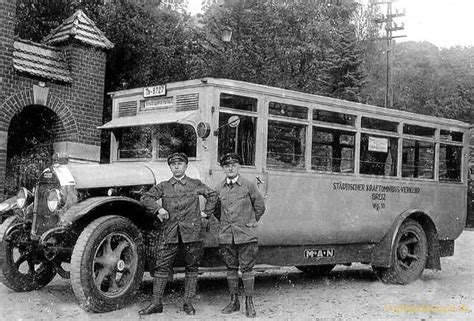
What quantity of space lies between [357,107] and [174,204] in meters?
3.32

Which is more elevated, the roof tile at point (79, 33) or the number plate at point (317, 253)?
the roof tile at point (79, 33)

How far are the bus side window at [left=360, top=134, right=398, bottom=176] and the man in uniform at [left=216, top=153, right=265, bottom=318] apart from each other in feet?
8.61

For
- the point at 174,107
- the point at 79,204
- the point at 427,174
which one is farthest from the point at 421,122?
the point at 79,204

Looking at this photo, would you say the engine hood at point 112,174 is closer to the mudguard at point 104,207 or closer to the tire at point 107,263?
the mudguard at point 104,207

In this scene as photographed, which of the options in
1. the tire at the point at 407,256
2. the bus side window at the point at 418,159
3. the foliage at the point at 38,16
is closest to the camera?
the tire at the point at 407,256

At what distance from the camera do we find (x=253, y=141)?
7.01 metres

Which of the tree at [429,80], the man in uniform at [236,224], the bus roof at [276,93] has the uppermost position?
the tree at [429,80]

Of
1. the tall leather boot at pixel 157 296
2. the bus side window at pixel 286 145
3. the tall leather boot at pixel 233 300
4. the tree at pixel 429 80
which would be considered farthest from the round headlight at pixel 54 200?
the tree at pixel 429 80

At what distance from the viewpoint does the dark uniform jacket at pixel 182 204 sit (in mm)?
5988

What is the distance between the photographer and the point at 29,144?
41.3 feet

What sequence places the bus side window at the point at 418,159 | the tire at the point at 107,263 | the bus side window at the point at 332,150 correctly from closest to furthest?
1. the tire at the point at 107,263
2. the bus side window at the point at 332,150
3. the bus side window at the point at 418,159

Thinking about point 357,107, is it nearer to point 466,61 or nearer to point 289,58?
point 289,58

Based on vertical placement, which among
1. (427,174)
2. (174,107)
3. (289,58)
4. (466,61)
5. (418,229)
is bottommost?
(418,229)

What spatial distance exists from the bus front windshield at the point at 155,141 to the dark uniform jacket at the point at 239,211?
0.68 meters
